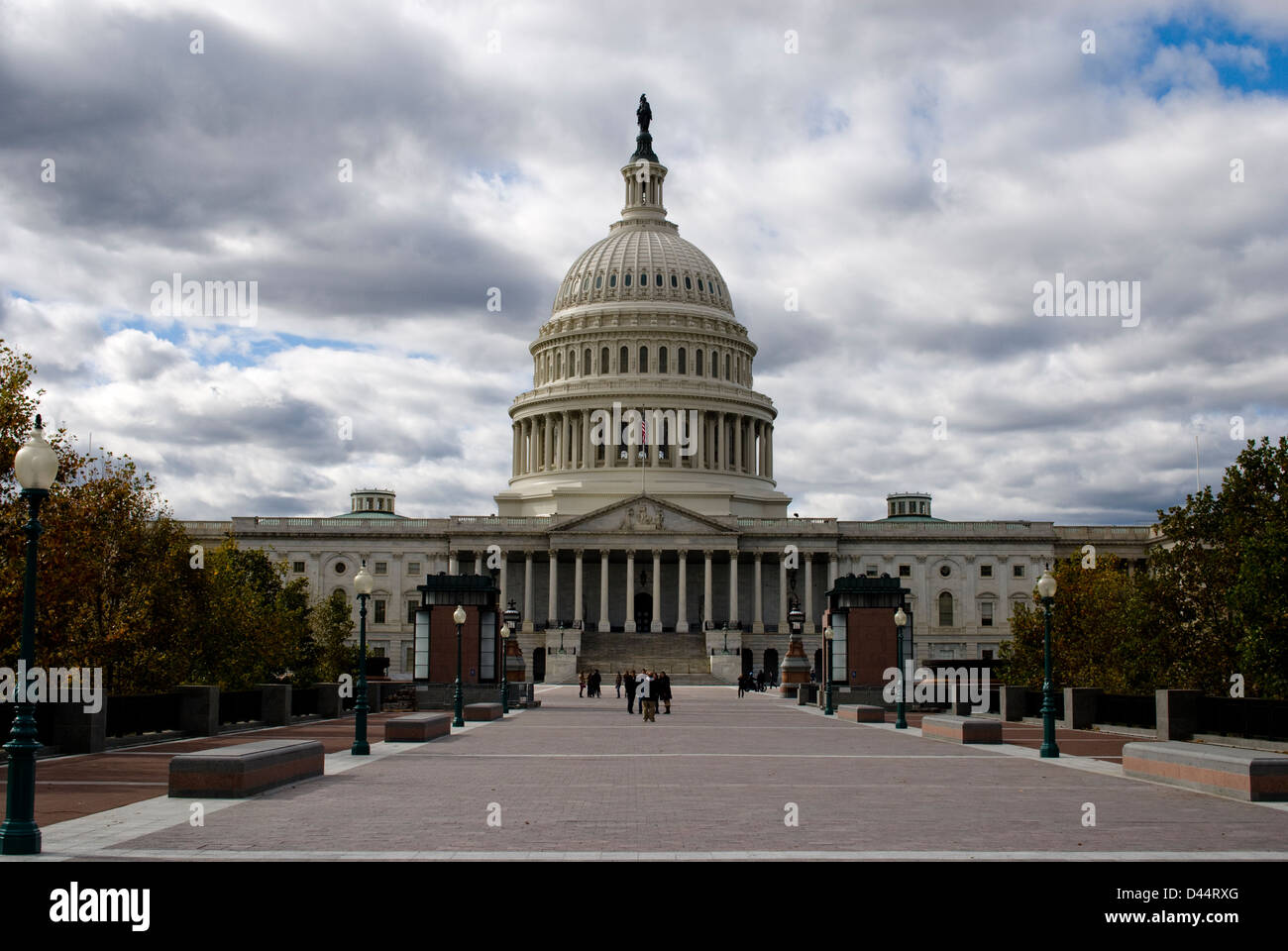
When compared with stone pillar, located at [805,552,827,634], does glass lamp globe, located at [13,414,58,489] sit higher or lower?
higher

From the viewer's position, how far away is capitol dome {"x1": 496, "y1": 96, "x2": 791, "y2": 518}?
135625 mm

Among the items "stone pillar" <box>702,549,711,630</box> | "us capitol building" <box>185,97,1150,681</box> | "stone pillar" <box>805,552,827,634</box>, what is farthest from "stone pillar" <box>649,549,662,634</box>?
"stone pillar" <box>805,552,827,634</box>

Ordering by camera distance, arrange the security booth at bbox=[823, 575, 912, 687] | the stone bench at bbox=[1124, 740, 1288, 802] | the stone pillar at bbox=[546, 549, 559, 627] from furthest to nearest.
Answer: the stone pillar at bbox=[546, 549, 559, 627] → the security booth at bbox=[823, 575, 912, 687] → the stone bench at bbox=[1124, 740, 1288, 802]

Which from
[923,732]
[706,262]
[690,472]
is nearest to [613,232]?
[706,262]

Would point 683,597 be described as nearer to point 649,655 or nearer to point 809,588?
point 809,588

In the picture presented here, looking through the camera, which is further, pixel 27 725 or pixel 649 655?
pixel 649 655

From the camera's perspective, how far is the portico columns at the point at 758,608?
386ft

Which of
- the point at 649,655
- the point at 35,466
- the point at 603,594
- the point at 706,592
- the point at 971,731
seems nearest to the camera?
the point at 35,466

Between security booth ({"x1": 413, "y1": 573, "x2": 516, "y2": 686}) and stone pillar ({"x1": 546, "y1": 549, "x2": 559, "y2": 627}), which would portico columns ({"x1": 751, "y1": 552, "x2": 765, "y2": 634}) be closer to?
stone pillar ({"x1": 546, "y1": 549, "x2": 559, "y2": 627})

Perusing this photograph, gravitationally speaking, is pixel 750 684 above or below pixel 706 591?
below

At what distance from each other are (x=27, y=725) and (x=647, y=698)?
30060 mm

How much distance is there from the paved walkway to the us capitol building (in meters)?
78.2

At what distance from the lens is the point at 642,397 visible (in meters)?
139

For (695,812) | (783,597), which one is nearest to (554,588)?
(783,597)
